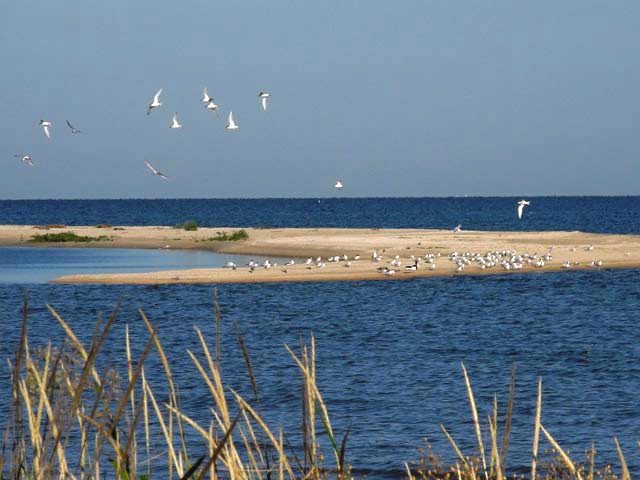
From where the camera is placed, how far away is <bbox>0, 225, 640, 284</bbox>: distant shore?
38.8 meters

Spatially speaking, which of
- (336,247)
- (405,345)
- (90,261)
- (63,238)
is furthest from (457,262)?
(63,238)

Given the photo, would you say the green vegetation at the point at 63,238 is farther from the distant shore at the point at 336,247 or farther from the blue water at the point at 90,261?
the blue water at the point at 90,261

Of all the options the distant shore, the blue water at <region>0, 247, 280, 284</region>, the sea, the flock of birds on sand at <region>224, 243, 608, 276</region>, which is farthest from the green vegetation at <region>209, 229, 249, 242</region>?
the sea

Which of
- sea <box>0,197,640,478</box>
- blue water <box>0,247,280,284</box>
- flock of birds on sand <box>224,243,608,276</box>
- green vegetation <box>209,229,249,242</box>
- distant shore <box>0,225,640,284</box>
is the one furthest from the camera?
green vegetation <box>209,229,249,242</box>

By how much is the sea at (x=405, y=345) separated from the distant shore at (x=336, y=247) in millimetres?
1087

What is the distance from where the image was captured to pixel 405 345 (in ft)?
79.3

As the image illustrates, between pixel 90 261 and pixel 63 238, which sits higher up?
pixel 63 238

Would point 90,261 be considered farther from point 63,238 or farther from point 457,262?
point 457,262

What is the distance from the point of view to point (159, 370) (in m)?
20.5

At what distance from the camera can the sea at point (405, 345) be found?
595 inches

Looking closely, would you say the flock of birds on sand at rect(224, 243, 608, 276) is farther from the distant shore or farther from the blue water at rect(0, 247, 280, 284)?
the blue water at rect(0, 247, 280, 284)

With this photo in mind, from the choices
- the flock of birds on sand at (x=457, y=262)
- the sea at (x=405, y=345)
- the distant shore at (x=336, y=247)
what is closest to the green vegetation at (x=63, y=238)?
the distant shore at (x=336, y=247)

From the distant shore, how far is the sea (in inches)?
42.8

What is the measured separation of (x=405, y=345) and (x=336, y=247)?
2775 cm
